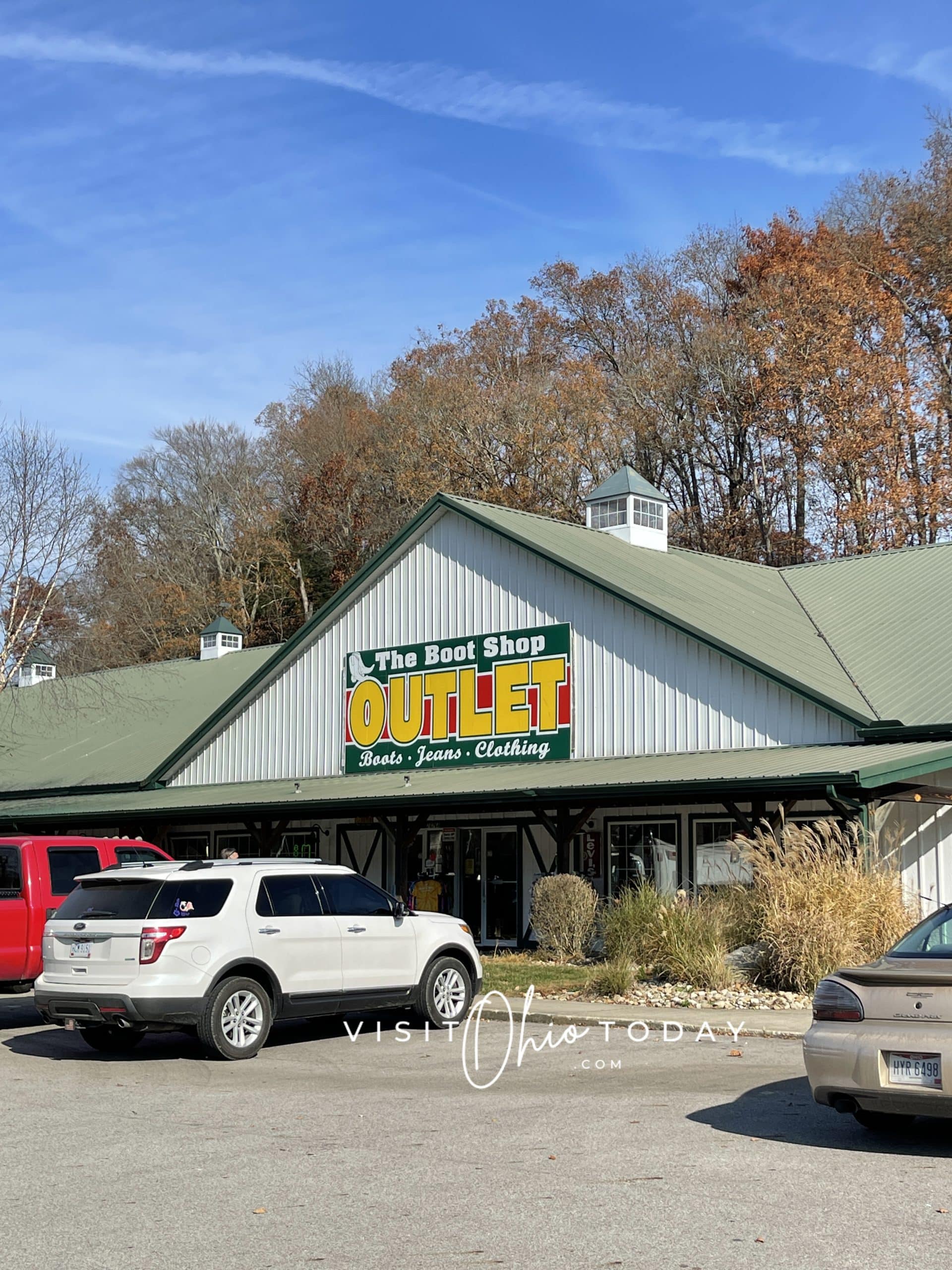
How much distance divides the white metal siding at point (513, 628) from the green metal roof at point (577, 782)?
1.31 ft

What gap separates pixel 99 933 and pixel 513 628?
14385mm

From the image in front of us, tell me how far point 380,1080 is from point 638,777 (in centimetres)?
1020

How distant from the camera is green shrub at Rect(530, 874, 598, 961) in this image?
21641 mm

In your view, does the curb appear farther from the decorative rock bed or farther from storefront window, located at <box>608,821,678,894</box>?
storefront window, located at <box>608,821,678,894</box>

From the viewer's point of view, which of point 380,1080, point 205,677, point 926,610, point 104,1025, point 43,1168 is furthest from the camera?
point 205,677

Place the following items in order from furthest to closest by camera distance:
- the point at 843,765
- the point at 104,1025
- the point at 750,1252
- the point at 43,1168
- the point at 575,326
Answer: the point at 575,326 → the point at 843,765 → the point at 104,1025 → the point at 43,1168 → the point at 750,1252

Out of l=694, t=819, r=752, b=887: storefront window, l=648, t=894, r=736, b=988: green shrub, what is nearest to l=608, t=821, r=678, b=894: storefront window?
l=694, t=819, r=752, b=887: storefront window

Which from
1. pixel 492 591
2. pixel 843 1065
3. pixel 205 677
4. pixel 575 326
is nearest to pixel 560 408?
pixel 575 326

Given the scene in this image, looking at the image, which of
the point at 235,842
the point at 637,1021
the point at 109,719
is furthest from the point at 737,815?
the point at 109,719

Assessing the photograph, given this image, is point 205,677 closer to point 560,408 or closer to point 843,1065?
point 560,408

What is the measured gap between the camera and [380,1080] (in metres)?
11.9

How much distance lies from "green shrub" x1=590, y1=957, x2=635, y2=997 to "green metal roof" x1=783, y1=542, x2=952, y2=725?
254 inches

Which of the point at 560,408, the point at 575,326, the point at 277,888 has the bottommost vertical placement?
the point at 277,888

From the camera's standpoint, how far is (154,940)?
12.8 metres
